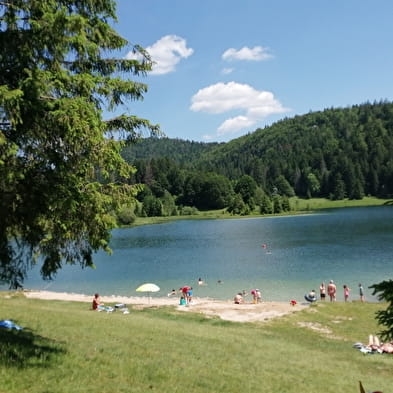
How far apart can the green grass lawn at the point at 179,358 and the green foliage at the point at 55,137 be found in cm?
232

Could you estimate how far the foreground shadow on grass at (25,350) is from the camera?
8.46 metres

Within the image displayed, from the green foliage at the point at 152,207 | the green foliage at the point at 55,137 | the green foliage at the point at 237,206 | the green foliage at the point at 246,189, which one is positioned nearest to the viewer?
the green foliage at the point at 55,137

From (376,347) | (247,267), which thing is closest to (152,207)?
(247,267)

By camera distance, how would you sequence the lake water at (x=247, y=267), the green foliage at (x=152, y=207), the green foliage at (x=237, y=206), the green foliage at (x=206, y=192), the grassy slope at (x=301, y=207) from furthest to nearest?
the green foliage at (x=206, y=192) → the green foliage at (x=152, y=207) → the green foliage at (x=237, y=206) → the grassy slope at (x=301, y=207) → the lake water at (x=247, y=267)

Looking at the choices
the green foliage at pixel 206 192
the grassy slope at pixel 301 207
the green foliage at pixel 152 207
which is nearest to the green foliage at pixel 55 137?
the grassy slope at pixel 301 207

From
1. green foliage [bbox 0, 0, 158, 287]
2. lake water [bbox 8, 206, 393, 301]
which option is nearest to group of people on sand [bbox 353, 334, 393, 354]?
green foliage [bbox 0, 0, 158, 287]

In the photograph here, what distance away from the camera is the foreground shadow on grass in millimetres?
8465

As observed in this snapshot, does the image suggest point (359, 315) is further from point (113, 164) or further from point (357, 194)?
point (357, 194)

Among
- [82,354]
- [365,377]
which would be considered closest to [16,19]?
[82,354]

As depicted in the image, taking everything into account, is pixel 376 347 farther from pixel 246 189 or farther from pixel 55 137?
pixel 246 189

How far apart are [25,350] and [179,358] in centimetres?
454

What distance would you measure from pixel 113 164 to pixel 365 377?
10486 millimetres

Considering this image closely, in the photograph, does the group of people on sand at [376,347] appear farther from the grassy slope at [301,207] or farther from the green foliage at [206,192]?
the green foliage at [206,192]

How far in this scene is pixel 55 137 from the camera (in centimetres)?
859
